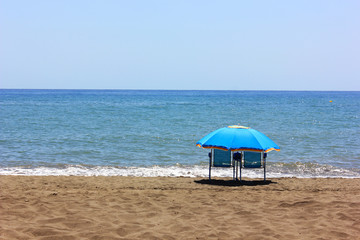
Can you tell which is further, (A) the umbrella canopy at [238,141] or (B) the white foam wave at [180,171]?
(B) the white foam wave at [180,171]

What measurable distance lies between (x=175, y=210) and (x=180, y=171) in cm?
632

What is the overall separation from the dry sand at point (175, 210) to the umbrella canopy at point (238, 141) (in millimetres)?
1225

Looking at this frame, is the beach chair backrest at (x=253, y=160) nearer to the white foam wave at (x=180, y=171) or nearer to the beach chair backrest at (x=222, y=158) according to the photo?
the beach chair backrest at (x=222, y=158)

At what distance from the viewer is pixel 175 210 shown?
7805mm

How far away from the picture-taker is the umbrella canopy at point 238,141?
34.0ft

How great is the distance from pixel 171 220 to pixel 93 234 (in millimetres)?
1606

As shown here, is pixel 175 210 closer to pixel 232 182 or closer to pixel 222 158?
pixel 222 158

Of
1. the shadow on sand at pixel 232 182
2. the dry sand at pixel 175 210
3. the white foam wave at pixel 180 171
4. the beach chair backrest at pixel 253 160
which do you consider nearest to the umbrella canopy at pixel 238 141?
the beach chair backrest at pixel 253 160

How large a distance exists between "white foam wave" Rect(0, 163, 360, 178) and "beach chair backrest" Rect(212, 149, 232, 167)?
220 cm

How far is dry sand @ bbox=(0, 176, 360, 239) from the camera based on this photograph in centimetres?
634

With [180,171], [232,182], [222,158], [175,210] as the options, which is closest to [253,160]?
[222,158]

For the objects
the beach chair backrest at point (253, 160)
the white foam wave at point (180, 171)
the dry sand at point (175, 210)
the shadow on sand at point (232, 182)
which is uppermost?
the beach chair backrest at point (253, 160)

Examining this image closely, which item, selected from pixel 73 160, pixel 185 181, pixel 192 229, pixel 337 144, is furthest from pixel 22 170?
pixel 337 144

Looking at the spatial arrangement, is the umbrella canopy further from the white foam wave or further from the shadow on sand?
the white foam wave
